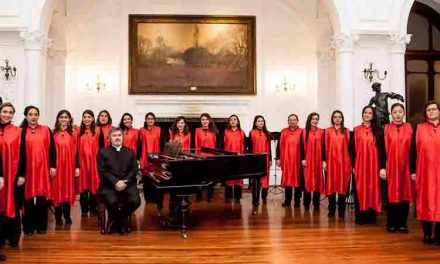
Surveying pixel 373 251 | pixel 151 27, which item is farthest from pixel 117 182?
pixel 151 27

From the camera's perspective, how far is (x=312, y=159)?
7.83 meters

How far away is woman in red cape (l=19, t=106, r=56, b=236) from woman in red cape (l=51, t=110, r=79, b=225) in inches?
17.4

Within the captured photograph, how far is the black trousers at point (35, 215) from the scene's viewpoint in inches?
230

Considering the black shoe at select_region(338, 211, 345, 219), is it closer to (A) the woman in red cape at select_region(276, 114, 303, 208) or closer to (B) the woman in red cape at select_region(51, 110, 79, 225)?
(A) the woman in red cape at select_region(276, 114, 303, 208)

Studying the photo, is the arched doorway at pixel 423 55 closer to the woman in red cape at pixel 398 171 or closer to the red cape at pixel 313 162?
the red cape at pixel 313 162

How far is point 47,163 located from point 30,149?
0.29 m

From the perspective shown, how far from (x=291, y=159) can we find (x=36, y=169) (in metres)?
4.36

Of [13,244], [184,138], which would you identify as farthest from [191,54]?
[13,244]

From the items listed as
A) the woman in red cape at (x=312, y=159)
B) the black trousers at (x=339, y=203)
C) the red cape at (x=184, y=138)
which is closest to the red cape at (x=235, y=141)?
the red cape at (x=184, y=138)

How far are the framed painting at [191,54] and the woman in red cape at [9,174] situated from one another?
22.8 ft

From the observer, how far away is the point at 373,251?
5.04 m

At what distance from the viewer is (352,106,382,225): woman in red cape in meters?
6.47

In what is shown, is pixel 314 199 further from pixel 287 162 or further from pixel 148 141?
pixel 148 141

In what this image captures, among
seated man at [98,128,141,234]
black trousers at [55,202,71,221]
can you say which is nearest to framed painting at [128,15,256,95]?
black trousers at [55,202,71,221]
